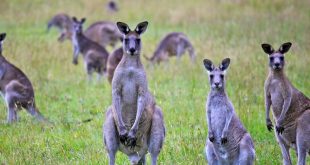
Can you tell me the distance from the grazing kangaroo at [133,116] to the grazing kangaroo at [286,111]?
136 cm

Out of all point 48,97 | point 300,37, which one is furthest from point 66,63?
point 300,37

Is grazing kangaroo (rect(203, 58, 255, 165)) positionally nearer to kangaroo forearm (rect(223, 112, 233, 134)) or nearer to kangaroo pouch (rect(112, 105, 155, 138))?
kangaroo forearm (rect(223, 112, 233, 134))

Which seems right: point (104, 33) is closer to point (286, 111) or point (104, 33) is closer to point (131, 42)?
point (131, 42)

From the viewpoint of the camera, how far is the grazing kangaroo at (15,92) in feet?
33.1

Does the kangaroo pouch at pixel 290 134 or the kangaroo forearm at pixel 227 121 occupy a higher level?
the kangaroo forearm at pixel 227 121

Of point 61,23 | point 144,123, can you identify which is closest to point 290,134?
point 144,123

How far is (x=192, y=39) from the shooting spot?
17562 mm

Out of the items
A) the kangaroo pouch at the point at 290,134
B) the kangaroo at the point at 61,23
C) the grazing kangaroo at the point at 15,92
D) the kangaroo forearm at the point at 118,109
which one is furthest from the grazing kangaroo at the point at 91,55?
the kangaroo pouch at the point at 290,134

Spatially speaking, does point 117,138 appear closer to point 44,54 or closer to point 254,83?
point 254,83

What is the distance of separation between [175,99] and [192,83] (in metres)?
1.20

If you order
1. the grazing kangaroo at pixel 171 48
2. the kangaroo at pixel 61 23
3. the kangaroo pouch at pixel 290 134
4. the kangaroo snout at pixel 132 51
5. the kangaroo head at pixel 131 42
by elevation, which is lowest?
the kangaroo pouch at pixel 290 134

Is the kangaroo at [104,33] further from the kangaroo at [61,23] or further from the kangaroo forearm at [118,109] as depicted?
the kangaroo forearm at [118,109]

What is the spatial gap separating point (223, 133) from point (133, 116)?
39.3 inches

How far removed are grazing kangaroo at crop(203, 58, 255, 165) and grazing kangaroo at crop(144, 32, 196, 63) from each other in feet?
25.7
